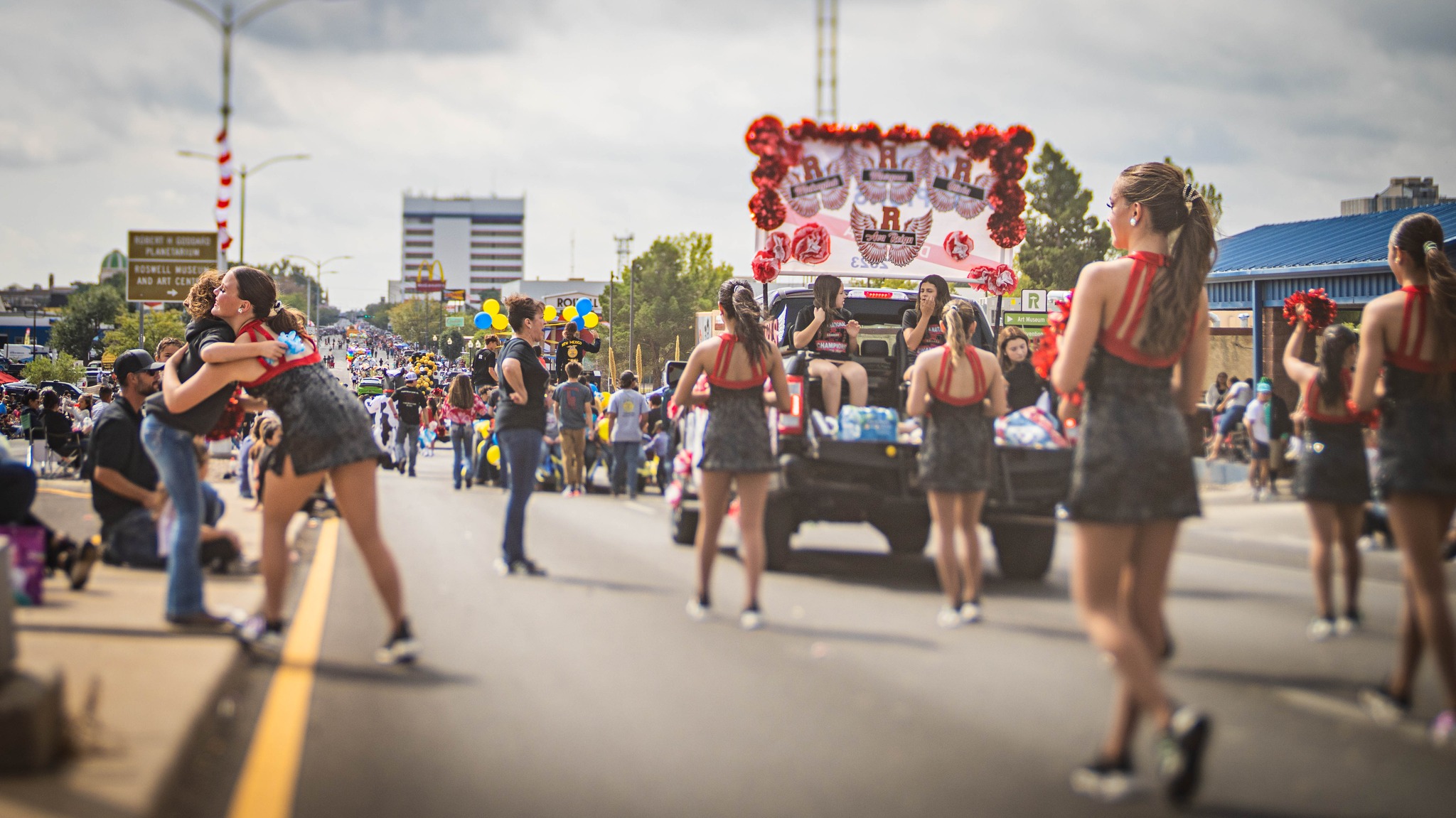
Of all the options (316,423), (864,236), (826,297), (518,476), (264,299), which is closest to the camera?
(316,423)

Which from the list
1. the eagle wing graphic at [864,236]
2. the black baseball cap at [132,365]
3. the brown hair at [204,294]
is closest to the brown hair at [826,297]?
the eagle wing graphic at [864,236]

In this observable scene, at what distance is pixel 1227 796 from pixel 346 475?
2.75 m

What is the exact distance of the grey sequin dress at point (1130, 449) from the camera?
2.75 m

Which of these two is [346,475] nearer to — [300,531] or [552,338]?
[300,531]

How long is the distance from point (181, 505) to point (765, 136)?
264cm

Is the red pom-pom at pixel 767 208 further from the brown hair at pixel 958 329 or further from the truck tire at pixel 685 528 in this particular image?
the truck tire at pixel 685 528

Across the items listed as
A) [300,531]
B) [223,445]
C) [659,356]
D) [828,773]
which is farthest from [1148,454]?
[659,356]

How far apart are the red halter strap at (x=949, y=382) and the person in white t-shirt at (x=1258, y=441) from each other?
28.1 inches

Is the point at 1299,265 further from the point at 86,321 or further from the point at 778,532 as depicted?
the point at 86,321

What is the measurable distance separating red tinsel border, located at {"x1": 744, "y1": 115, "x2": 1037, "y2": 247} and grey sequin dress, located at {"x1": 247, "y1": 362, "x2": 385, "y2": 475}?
4.98ft

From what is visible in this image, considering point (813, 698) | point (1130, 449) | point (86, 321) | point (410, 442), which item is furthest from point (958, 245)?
point (86, 321)

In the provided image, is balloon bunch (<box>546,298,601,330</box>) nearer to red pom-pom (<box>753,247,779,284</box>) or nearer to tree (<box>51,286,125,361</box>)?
red pom-pom (<box>753,247,779,284</box>)

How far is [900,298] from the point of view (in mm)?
7762

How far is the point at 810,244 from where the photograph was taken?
14.1 feet
